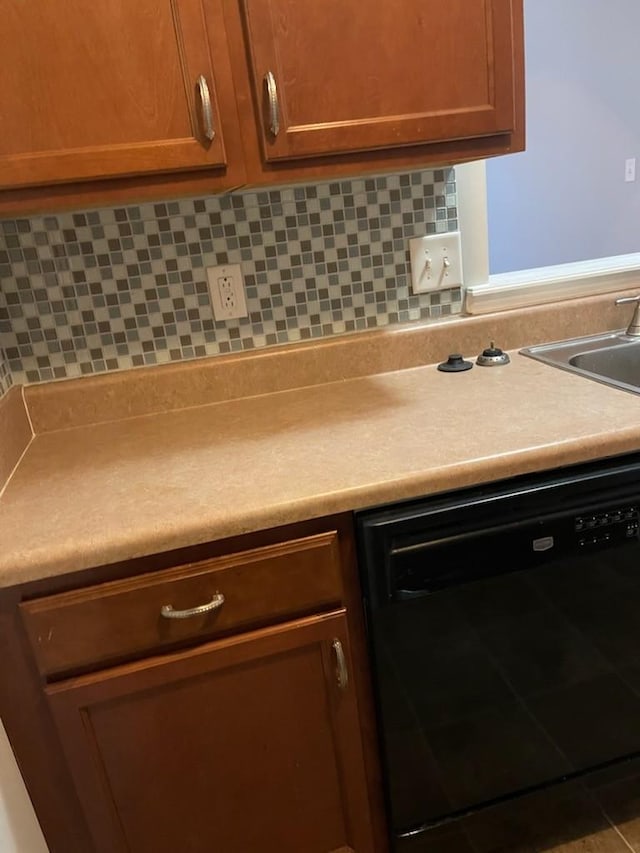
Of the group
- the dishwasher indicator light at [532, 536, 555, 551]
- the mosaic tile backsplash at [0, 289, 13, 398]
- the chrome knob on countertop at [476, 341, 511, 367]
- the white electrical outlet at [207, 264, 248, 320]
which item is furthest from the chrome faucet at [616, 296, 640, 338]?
the mosaic tile backsplash at [0, 289, 13, 398]

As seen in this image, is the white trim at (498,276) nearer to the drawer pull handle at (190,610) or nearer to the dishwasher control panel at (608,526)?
the dishwasher control panel at (608,526)

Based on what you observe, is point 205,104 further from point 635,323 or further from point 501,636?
point 635,323

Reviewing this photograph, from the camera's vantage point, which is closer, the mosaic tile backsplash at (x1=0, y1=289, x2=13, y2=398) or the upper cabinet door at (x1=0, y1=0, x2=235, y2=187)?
the upper cabinet door at (x1=0, y1=0, x2=235, y2=187)

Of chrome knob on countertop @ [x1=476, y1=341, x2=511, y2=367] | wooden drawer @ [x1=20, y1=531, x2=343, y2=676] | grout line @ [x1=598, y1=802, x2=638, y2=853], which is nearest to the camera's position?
wooden drawer @ [x1=20, y1=531, x2=343, y2=676]

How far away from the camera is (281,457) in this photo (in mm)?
1064

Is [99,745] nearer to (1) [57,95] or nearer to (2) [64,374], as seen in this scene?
(2) [64,374]

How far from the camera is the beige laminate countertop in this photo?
887 mm

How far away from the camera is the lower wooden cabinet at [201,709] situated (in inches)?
35.4

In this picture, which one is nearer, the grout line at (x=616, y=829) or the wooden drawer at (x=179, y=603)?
the wooden drawer at (x=179, y=603)

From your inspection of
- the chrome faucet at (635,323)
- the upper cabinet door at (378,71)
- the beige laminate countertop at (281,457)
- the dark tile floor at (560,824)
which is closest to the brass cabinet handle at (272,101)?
the upper cabinet door at (378,71)

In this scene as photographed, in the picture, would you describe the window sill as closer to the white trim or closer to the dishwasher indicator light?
the white trim

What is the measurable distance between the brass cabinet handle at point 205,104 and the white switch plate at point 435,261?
1.98 feet

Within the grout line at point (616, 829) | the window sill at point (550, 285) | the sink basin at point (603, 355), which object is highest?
the window sill at point (550, 285)

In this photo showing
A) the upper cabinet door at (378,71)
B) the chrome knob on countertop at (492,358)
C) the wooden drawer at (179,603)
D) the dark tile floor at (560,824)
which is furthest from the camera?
the chrome knob on countertop at (492,358)
